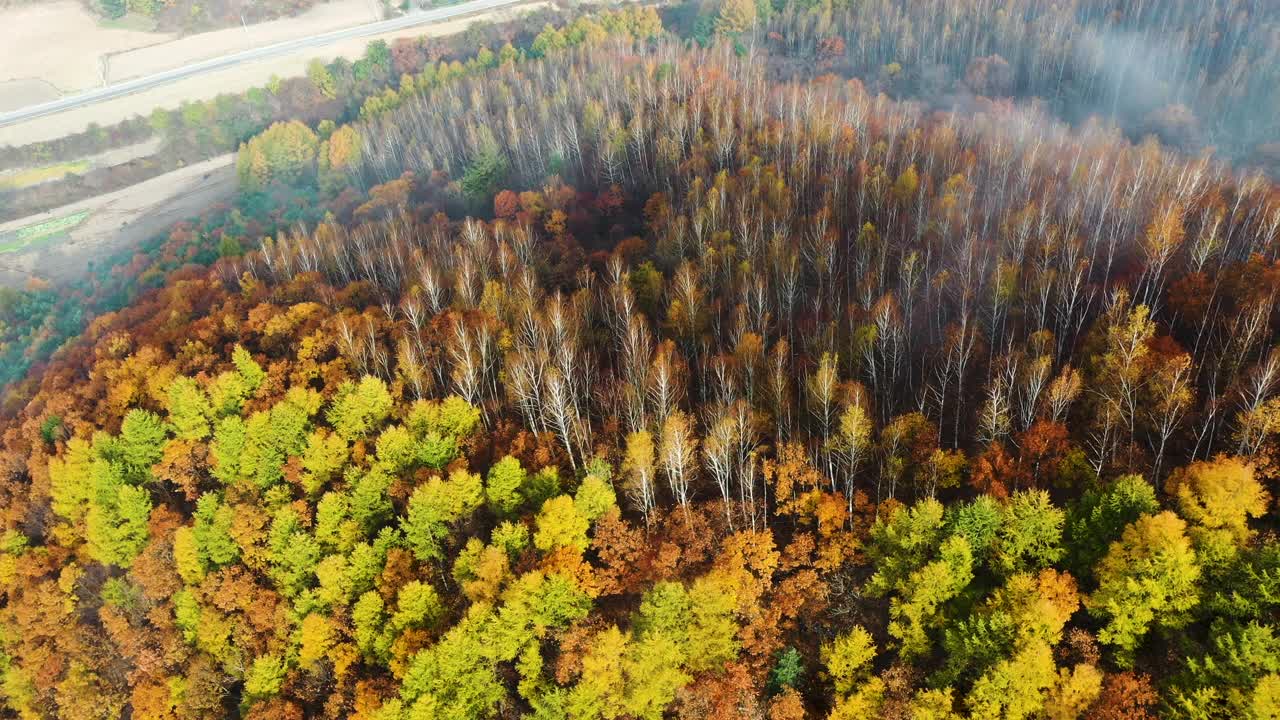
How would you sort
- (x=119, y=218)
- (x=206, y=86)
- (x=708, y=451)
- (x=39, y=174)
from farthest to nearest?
(x=206, y=86)
(x=39, y=174)
(x=119, y=218)
(x=708, y=451)

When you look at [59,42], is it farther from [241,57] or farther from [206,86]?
[241,57]

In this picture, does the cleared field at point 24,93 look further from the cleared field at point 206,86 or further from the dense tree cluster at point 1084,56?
the dense tree cluster at point 1084,56

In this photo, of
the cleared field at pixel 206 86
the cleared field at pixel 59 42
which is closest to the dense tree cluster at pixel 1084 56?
the cleared field at pixel 206 86

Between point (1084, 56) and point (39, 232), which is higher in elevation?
point (1084, 56)

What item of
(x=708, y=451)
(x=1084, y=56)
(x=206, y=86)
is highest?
(x=206, y=86)

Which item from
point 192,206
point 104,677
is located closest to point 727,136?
point 104,677

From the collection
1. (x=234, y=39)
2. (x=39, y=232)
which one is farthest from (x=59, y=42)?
(x=39, y=232)

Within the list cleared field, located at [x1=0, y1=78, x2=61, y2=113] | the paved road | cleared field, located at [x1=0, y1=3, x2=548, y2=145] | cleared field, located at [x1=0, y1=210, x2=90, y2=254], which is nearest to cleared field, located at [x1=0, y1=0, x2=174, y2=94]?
cleared field, located at [x1=0, y1=78, x2=61, y2=113]

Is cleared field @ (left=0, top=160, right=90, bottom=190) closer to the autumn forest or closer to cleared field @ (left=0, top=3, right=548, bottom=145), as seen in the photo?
cleared field @ (left=0, top=3, right=548, bottom=145)
